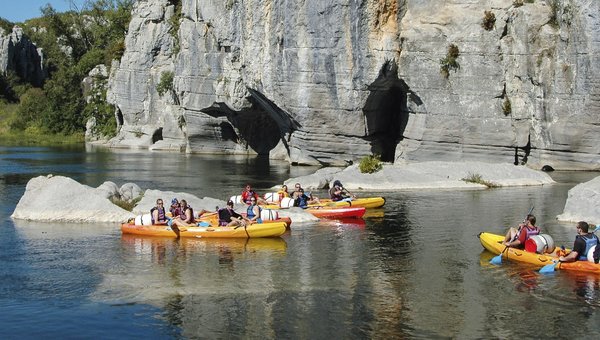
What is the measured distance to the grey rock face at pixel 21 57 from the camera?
100 m

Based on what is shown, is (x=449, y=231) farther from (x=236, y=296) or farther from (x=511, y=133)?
(x=511, y=133)

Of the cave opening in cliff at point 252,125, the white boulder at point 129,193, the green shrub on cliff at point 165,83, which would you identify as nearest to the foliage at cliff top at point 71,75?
the green shrub on cliff at point 165,83

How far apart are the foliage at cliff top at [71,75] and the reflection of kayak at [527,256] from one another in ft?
211

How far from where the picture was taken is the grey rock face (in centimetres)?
10031

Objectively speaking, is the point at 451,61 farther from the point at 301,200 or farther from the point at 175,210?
the point at 175,210

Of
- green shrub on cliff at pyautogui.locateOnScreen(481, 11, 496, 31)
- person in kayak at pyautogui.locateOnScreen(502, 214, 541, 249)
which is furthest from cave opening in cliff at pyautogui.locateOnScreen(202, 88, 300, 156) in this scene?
person in kayak at pyautogui.locateOnScreen(502, 214, 541, 249)

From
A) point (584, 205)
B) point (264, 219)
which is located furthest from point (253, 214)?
point (584, 205)

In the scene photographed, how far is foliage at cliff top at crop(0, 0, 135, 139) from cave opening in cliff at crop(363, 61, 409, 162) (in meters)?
39.1

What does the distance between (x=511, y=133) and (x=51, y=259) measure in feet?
101

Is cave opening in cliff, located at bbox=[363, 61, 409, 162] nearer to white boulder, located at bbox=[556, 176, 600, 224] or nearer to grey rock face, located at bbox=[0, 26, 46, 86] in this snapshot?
white boulder, located at bbox=[556, 176, 600, 224]

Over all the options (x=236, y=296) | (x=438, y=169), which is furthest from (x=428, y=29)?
(x=236, y=296)

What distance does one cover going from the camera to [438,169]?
38.9 m

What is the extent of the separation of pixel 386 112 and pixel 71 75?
51.7 meters

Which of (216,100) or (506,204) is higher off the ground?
(216,100)
